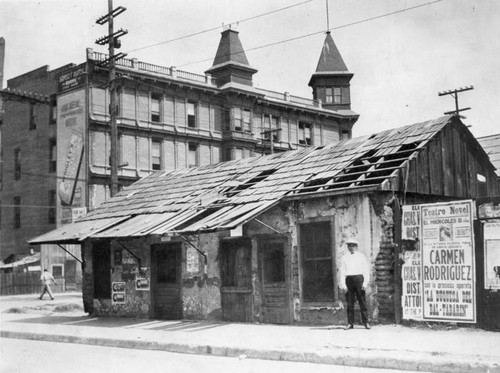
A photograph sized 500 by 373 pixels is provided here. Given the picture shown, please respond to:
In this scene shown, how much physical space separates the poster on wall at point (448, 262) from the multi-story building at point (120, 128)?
29671 millimetres

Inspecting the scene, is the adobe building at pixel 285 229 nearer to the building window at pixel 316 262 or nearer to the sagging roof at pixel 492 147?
the building window at pixel 316 262

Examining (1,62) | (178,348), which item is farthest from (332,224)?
(1,62)

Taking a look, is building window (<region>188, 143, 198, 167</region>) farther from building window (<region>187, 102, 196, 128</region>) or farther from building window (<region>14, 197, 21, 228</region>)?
building window (<region>14, 197, 21, 228</region>)

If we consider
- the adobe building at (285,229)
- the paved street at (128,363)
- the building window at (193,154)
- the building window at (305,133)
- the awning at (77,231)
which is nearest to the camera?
the paved street at (128,363)

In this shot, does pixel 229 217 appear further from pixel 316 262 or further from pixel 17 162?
pixel 17 162

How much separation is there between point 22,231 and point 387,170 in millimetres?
39577

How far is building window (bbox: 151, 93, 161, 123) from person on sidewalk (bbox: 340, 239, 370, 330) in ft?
117

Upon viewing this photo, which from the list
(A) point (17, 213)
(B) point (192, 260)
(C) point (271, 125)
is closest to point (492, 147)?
(B) point (192, 260)

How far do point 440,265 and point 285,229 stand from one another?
405cm

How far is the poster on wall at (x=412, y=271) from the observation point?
1295cm

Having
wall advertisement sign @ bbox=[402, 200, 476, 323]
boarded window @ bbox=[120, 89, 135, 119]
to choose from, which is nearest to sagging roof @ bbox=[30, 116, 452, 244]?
wall advertisement sign @ bbox=[402, 200, 476, 323]

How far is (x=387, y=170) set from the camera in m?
14.0

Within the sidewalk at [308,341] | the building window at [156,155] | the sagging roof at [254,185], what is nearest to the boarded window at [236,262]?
the sagging roof at [254,185]

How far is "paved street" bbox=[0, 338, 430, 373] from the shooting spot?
377 inches
